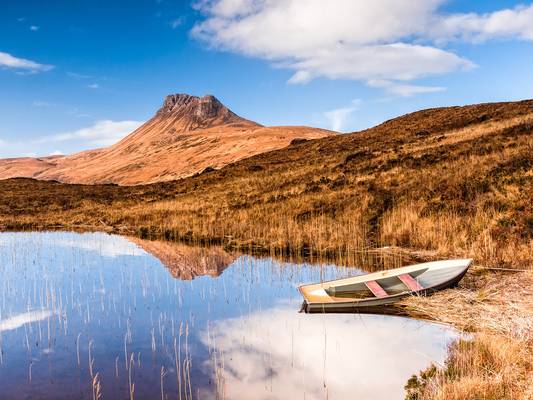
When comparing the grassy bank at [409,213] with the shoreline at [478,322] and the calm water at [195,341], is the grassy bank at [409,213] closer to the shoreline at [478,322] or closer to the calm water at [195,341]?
the shoreline at [478,322]

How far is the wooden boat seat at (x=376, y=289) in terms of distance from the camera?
12034mm

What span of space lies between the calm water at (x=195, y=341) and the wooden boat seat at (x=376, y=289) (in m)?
1.01

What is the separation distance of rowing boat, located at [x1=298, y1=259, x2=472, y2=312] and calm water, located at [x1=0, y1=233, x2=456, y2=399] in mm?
492

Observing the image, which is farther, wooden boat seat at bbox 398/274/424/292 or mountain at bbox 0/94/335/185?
mountain at bbox 0/94/335/185

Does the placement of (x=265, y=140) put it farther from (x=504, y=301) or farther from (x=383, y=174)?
(x=504, y=301)

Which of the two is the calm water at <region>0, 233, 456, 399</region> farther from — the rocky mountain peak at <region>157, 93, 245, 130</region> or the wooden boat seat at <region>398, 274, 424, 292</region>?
the rocky mountain peak at <region>157, 93, 245, 130</region>

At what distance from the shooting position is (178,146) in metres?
106

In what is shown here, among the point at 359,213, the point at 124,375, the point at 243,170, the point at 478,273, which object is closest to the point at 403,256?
the point at 478,273

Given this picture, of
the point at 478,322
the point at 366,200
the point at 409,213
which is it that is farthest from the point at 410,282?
the point at 366,200

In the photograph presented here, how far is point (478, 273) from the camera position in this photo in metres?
14.1

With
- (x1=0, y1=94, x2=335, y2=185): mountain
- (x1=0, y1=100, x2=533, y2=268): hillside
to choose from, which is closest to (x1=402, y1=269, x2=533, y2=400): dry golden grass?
(x1=0, y1=100, x2=533, y2=268): hillside

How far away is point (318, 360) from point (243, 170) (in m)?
41.9

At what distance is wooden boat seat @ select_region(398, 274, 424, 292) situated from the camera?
12.1 metres

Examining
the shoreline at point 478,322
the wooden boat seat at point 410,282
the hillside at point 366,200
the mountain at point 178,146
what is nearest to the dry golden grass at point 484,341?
the shoreline at point 478,322
